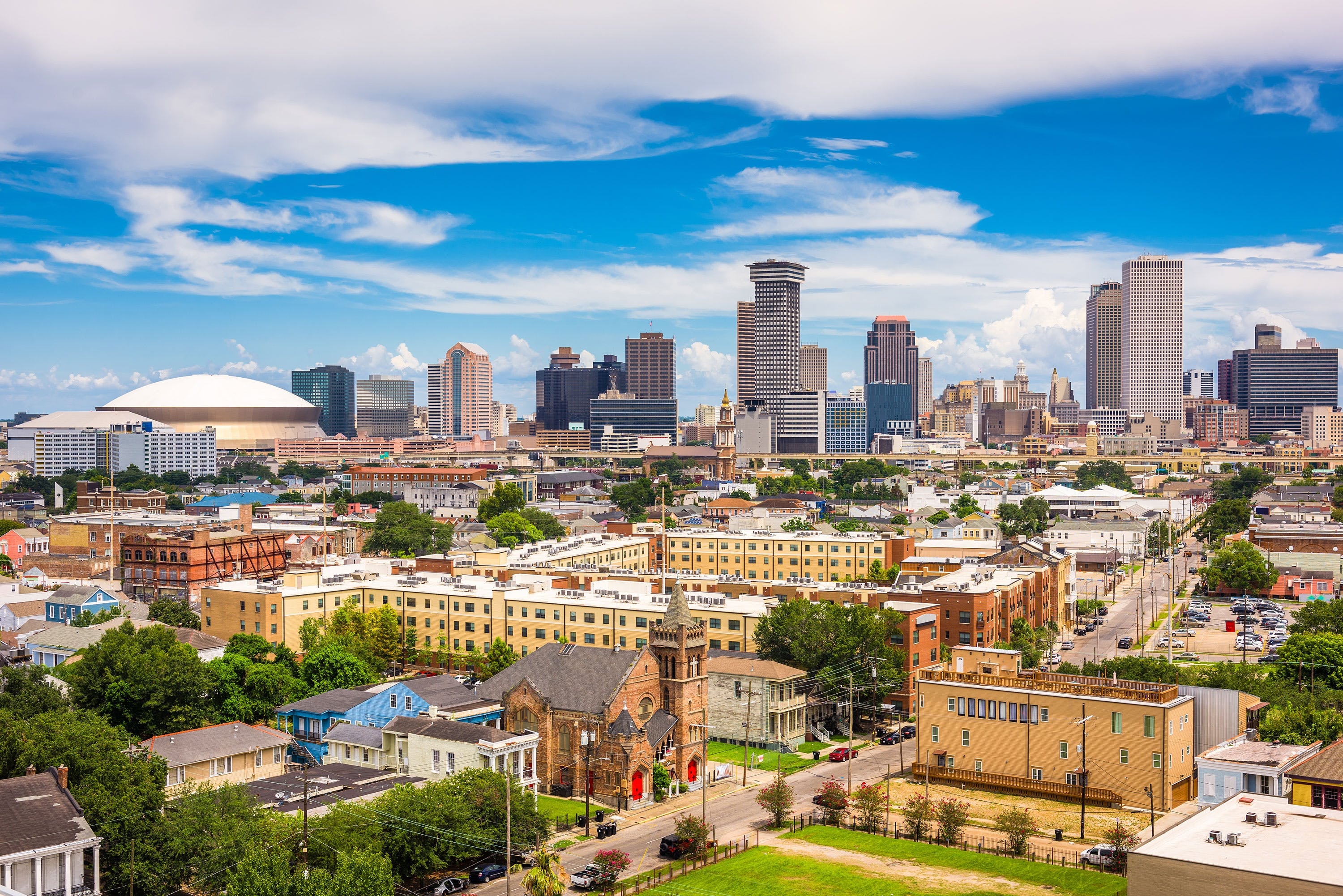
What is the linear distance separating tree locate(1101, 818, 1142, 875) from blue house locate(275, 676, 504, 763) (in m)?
34.6

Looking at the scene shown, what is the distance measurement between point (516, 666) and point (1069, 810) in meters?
33.9

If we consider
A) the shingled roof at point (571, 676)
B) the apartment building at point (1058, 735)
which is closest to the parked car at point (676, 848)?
the shingled roof at point (571, 676)

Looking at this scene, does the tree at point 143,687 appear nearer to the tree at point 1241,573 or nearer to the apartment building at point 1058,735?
the apartment building at point 1058,735

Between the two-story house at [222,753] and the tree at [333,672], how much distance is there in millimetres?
11159

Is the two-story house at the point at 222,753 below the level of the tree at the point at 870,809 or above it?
above

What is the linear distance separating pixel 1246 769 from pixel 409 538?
127350mm

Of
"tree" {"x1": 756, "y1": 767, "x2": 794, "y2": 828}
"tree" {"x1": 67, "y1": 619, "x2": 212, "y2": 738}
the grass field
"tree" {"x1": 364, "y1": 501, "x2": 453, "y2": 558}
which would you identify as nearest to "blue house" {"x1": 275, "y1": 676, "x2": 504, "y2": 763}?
"tree" {"x1": 67, "y1": 619, "x2": 212, "y2": 738}

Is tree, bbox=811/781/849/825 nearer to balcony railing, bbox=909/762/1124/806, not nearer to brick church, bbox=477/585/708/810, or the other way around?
brick church, bbox=477/585/708/810

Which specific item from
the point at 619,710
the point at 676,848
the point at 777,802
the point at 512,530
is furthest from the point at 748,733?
the point at 512,530

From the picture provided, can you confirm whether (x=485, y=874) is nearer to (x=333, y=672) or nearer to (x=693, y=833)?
(x=693, y=833)

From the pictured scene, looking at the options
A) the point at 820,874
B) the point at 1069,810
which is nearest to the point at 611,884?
the point at 820,874

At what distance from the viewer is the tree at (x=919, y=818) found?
63.7m

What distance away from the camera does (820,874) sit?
57844 mm

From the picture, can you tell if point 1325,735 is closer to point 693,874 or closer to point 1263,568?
point 693,874
